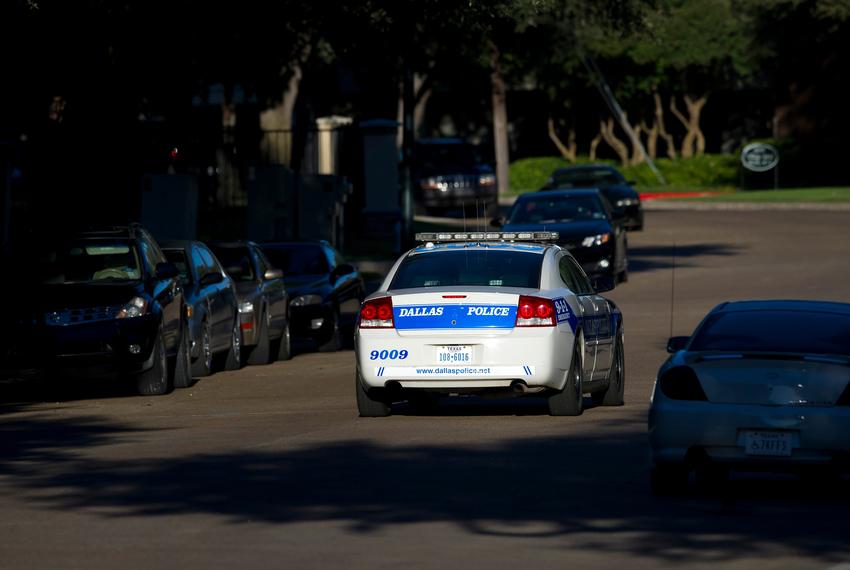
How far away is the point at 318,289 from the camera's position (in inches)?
966

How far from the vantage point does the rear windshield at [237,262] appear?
23125mm

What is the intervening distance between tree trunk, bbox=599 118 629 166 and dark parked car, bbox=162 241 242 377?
55.2 meters

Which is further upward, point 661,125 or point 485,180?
point 661,125

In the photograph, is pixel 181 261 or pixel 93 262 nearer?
pixel 93 262

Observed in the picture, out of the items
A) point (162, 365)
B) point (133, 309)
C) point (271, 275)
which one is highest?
point (133, 309)

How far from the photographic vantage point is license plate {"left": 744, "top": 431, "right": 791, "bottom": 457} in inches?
425

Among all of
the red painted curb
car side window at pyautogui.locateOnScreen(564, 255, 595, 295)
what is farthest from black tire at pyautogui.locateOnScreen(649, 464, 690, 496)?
the red painted curb

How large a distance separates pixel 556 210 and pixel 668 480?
21.5 metres

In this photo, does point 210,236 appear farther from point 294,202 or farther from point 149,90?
point 149,90

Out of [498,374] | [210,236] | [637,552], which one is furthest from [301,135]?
[637,552]

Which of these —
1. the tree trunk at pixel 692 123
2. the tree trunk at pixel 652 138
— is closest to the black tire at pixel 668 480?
the tree trunk at pixel 692 123

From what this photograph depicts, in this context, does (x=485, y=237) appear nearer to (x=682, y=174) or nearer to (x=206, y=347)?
(x=206, y=347)

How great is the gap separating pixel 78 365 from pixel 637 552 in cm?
956

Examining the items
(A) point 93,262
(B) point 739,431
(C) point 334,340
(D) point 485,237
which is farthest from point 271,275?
(B) point 739,431
